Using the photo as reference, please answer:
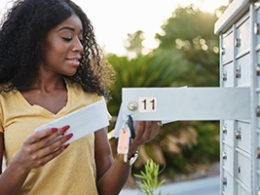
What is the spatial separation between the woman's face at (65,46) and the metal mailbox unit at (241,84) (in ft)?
2.27

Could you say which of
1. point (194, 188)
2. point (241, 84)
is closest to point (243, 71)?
point (241, 84)

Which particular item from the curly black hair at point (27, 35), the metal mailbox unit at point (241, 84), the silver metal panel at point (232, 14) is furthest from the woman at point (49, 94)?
the silver metal panel at point (232, 14)

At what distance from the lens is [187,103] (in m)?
1.27

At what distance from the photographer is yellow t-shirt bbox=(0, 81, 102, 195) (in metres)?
1.57

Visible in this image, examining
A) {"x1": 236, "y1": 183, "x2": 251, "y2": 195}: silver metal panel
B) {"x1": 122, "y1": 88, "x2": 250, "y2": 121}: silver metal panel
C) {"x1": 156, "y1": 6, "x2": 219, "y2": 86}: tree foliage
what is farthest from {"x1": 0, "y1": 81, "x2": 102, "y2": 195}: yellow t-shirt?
{"x1": 156, "y1": 6, "x2": 219, "y2": 86}: tree foliage

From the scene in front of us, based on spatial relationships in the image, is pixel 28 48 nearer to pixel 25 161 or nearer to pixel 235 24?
pixel 25 161

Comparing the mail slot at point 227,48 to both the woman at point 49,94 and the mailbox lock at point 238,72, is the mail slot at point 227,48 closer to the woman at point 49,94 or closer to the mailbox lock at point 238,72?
the mailbox lock at point 238,72

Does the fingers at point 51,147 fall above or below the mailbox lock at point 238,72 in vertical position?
below

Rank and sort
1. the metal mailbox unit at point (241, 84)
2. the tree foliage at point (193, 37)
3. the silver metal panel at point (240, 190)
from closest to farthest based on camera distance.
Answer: the metal mailbox unit at point (241, 84) < the silver metal panel at point (240, 190) < the tree foliage at point (193, 37)

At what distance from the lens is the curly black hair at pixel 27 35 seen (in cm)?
165

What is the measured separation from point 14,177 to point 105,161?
19.7 inches

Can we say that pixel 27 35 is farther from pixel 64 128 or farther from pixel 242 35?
pixel 242 35

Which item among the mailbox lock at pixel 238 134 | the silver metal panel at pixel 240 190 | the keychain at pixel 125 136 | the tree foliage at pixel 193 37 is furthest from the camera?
the tree foliage at pixel 193 37

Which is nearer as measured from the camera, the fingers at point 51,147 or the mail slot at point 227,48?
the fingers at point 51,147
